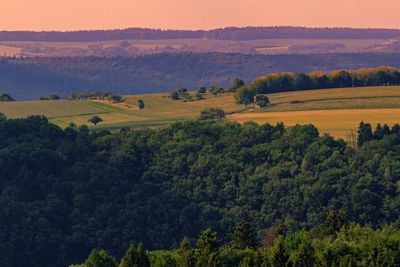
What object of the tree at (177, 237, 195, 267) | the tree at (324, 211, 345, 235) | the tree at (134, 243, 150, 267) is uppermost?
the tree at (134, 243, 150, 267)

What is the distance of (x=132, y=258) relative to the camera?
80.6 meters

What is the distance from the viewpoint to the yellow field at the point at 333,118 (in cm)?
14838

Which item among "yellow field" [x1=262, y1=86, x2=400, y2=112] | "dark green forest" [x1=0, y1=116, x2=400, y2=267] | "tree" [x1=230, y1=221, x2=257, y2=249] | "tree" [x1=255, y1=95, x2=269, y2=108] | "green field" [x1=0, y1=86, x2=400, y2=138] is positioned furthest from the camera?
"tree" [x1=255, y1=95, x2=269, y2=108]

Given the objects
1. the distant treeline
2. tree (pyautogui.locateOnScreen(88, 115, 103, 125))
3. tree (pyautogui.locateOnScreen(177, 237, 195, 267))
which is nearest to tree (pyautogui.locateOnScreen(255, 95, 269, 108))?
the distant treeline

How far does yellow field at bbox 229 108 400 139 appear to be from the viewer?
148m

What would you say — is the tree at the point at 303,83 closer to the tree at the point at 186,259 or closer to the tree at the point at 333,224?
the tree at the point at 333,224

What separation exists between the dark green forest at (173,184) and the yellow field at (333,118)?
11.6ft

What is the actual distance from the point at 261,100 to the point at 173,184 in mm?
34990

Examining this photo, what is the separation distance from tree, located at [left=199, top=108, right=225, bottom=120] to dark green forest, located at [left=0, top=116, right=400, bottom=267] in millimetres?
10960

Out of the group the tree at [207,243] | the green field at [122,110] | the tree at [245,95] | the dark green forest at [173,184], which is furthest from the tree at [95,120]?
the tree at [207,243]

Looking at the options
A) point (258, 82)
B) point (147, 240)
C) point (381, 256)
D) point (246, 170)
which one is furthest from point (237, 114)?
point (381, 256)

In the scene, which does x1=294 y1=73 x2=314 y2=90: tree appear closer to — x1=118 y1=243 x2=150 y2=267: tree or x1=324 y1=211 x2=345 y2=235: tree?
x1=324 y1=211 x2=345 y2=235: tree

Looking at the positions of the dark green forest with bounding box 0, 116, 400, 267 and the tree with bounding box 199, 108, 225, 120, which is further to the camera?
the tree with bounding box 199, 108, 225, 120

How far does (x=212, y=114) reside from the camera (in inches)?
6476
